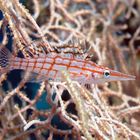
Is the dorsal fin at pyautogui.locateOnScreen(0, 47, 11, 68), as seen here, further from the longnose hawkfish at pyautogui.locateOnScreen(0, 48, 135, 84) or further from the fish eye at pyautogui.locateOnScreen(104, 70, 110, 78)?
the fish eye at pyautogui.locateOnScreen(104, 70, 110, 78)

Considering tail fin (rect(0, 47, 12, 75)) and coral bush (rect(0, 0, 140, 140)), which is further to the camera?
coral bush (rect(0, 0, 140, 140))

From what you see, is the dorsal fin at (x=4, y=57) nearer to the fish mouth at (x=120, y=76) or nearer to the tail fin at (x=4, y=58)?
the tail fin at (x=4, y=58)

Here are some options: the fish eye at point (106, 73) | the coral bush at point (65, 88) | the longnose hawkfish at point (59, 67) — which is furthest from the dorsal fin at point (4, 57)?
the fish eye at point (106, 73)

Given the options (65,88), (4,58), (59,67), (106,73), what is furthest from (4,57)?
(65,88)

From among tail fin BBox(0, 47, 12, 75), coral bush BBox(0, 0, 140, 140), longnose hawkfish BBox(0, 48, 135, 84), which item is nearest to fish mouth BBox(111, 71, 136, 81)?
longnose hawkfish BBox(0, 48, 135, 84)

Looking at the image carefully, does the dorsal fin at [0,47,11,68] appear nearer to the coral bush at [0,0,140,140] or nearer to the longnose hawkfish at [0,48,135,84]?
the longnose hawkfish at [0,48,135,84]

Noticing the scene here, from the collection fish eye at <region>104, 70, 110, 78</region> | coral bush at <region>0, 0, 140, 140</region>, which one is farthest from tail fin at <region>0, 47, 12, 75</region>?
fish eye at <region>104, 70, 110, 78</region>

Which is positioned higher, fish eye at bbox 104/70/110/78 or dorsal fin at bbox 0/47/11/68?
fish eye at bbox 104/70/110/78

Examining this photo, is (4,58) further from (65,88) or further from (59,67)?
(65,88)
